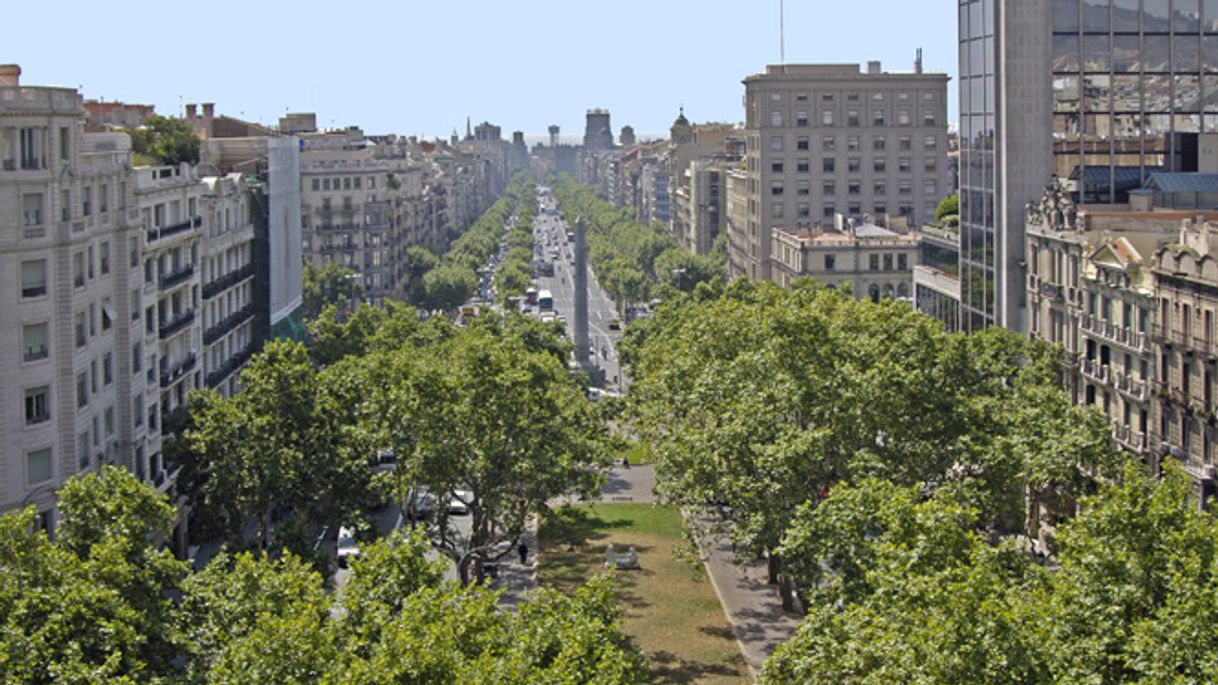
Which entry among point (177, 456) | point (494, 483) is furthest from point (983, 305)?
point (177, 456)

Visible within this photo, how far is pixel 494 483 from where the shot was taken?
217 feet

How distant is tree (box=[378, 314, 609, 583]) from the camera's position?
2564 inches

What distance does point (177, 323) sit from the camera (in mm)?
82812

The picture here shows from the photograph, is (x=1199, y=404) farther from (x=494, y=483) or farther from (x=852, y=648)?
(x=852, y=648)

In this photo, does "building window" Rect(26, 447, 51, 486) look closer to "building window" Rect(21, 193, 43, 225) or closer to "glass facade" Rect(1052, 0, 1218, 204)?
"building window" Rect(21, 193, 43, 225)

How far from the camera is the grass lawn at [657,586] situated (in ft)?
203

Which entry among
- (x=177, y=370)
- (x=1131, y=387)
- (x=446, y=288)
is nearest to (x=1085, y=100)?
(x=1131, y=387)

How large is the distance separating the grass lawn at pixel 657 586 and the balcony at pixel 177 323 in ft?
70.1

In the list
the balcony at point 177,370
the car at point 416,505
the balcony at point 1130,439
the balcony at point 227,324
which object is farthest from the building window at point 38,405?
the balcony at point 1130,439

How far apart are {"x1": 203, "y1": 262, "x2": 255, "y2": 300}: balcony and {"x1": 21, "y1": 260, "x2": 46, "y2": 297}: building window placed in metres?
31.2

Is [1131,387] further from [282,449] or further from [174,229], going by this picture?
[174,229]

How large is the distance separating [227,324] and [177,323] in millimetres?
16046

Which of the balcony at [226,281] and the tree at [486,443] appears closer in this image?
the tree at [486,443]

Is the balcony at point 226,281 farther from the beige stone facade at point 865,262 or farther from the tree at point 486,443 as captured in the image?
the beige stone facade at point 865,262
